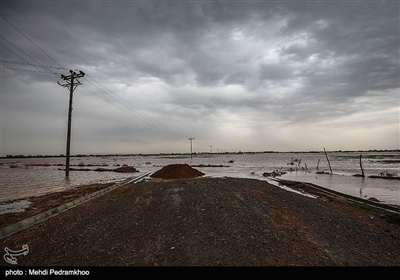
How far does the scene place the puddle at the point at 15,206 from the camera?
1218 cm

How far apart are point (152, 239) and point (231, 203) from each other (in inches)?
245

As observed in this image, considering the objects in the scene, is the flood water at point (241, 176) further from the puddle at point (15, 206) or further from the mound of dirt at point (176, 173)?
the mound of dirt at point (176, 173)

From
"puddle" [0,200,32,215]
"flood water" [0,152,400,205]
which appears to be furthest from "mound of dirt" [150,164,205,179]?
"puddle" [0,200,32,215]

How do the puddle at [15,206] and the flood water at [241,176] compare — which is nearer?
the puddle at [15,206]

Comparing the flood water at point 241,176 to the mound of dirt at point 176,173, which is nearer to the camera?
the flood water at point 241,176

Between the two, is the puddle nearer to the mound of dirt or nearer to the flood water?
the flood water

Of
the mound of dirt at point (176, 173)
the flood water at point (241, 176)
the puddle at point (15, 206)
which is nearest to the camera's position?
the puddle at point (15, 206)

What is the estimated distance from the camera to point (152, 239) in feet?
24.6

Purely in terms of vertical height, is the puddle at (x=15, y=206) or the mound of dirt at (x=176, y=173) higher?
the mound of dirt at (x=176, y=173)

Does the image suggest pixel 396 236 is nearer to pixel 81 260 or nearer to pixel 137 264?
pixel 137 264

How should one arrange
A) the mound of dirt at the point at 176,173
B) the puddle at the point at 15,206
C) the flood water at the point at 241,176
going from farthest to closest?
the mound of dirt at the point at 176,173 → the flood water at the point at 241,176 → the puddle at the point at 15,206

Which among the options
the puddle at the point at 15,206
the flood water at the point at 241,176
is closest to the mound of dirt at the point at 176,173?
the flood water at the point at 241,176

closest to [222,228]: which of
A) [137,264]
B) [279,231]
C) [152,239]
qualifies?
[279,231]

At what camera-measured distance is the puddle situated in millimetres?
12177
